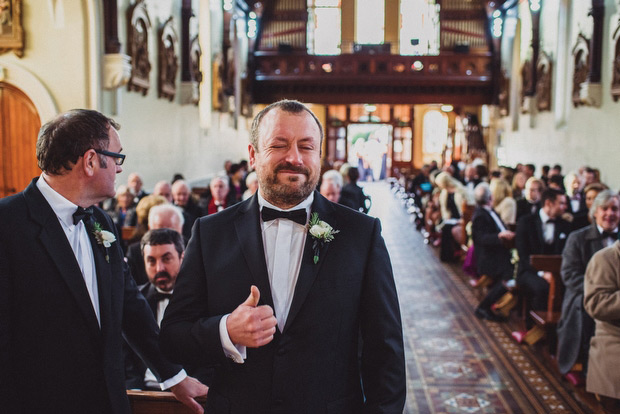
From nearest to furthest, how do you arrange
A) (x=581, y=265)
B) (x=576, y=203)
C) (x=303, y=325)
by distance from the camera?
1. (x=303, y=325)
2. (x=581, y=265)
3. (x=576, y=203)

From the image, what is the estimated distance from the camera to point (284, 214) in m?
1.94

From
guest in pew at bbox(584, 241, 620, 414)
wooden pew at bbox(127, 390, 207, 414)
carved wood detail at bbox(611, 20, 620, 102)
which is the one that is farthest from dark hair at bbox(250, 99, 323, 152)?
carved wood detail at bbox(611, 20, 620, 102)

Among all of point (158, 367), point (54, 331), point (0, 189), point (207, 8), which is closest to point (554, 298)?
point (158, 367)

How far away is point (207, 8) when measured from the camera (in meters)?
14.4

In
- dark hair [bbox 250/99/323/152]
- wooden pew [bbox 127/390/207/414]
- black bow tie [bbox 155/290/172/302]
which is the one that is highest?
dark hair [bbox 250/99/323/152]

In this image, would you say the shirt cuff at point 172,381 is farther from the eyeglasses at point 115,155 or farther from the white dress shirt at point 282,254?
the eyeglasses at point 115,155

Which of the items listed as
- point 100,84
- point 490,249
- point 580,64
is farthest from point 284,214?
point 580,64

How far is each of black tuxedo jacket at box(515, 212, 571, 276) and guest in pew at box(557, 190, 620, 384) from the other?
3.86ft

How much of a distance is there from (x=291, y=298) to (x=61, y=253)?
0.77 metres

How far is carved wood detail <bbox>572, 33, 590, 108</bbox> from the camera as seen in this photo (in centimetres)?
1136

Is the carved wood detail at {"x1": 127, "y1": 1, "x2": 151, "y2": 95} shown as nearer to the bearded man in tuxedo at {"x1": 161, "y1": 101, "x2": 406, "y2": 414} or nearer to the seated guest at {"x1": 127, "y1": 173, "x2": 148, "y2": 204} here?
the seated guest at {"x1": 127, "y1": 173, "x2": 148, "y2": 204}

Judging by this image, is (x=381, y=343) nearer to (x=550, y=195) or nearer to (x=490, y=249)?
(x=550, y=195)

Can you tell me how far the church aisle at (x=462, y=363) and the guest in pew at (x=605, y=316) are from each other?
59 cm

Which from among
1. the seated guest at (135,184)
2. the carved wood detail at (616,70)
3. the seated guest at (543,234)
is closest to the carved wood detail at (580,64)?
the carved wood detail at (616,70)
